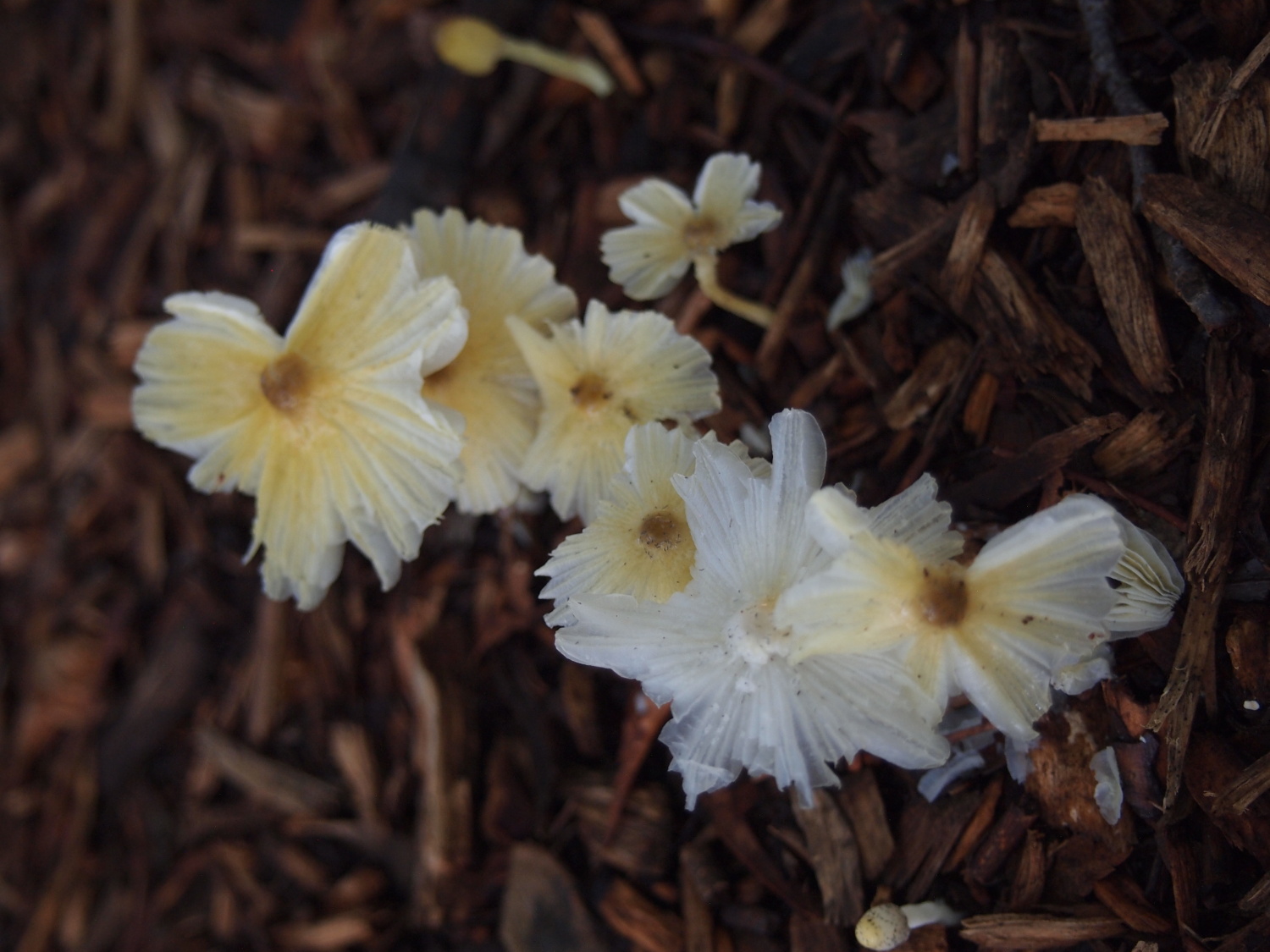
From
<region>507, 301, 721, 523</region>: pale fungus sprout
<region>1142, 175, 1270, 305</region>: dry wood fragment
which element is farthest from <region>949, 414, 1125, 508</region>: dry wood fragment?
<region>507, 301, 721, 523</region>: pale fungus sprout

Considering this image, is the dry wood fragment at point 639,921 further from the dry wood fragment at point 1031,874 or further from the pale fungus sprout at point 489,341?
the pale fungus sprout at point 489,341

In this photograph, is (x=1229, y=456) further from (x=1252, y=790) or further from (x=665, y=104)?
(x=665, y=104)

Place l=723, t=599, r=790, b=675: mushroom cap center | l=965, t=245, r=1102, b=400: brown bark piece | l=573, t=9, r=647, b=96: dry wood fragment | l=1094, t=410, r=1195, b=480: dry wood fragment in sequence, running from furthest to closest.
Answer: l=573, t=9, r=647, b=96: dry wood fragment < l=965, t=245, r=1102, b=400: brown bark piece < l=1094, t=410, r=1195, b=480: dry wood fragment < l=723, t=599, r=790, b=675: mushroom cap center

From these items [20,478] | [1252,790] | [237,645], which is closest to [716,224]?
[1252,790]

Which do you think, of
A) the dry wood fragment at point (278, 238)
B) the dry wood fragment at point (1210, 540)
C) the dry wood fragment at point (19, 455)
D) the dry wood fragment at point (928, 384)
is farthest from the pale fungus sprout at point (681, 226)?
the dry wood fragment at point (19, 455)

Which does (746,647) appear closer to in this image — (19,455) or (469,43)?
(469,43)

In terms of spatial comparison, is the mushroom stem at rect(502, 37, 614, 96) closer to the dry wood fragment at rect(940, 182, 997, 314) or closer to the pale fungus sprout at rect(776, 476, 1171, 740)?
the dry wood fragment at rect(940, 182, 997, 314)
